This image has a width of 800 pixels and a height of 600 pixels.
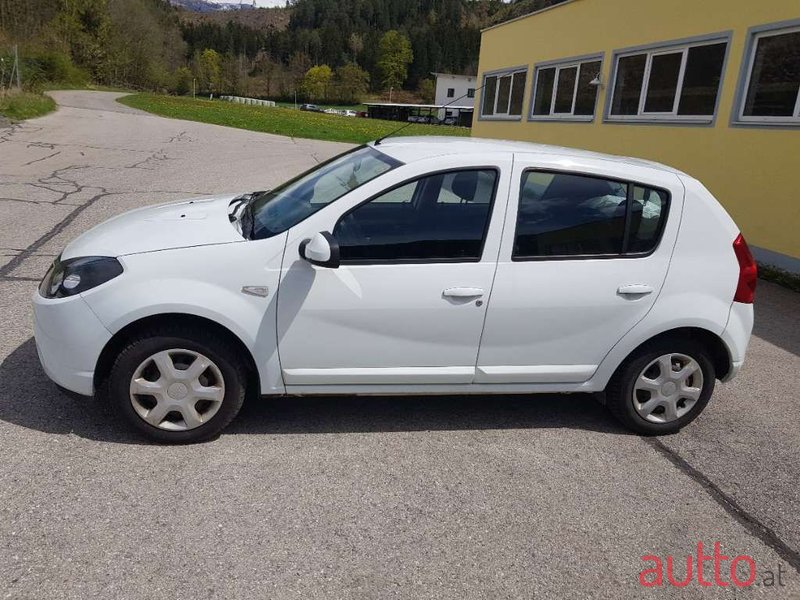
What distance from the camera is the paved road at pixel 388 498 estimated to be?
2.64 m

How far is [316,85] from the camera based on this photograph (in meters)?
124

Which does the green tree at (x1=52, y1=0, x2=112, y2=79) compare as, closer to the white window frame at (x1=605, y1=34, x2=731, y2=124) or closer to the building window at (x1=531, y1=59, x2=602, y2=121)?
the building window at (x1=531, y1=59, x2=602, y2=121)

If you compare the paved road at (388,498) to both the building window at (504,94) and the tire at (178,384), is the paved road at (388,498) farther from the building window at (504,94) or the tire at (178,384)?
the building window at (504,94)

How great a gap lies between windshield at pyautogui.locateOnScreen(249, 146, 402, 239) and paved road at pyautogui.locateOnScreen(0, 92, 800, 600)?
45.5 inches

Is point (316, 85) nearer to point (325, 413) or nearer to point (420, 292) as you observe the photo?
point (325, 413)

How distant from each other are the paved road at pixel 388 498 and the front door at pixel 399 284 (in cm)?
49

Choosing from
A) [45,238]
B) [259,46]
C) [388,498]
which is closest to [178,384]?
[388,498]

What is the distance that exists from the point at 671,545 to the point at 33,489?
Result: 292 cm

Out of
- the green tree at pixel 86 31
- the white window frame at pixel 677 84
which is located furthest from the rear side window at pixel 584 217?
the green tree at pixel 86 31

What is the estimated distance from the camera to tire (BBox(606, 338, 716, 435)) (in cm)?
388

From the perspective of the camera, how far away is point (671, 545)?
301cm

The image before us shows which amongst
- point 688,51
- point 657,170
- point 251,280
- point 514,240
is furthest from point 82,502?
point 688,51

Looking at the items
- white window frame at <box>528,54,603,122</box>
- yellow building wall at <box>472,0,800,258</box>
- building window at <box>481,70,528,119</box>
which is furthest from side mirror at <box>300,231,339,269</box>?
building window at <box>481,70,528,119</box>

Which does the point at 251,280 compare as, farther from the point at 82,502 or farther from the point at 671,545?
the point at 671,545
